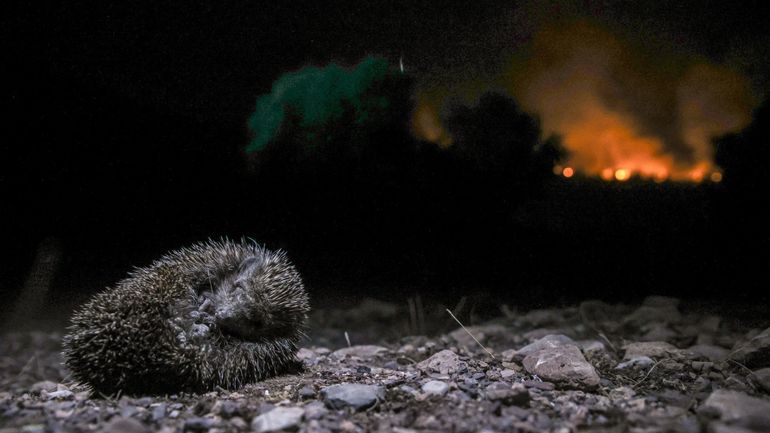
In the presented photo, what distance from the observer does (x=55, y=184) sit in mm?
4723

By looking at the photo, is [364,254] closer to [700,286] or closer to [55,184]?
[55,184]

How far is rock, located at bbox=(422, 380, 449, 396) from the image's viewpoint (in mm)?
3010

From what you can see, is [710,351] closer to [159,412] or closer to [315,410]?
[315,410]

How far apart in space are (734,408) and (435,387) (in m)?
1.62

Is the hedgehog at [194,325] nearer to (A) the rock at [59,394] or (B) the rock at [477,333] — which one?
(A) the rock at [59,394]

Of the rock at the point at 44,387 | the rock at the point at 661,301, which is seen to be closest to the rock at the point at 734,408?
the rock at the point at 661,301

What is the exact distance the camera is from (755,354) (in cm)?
355

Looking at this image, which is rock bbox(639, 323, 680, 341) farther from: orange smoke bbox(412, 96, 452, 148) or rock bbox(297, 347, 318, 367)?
rock bbox(297, 347, 318, 367)

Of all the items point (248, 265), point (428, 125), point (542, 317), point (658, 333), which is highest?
point (428, 125)

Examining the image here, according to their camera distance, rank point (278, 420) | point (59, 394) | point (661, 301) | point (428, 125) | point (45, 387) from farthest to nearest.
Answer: point (661, 301) → point (428, 125) → point (45, 387) → point (59, 394) → point (278, 420)

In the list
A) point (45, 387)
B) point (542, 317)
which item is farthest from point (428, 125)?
point (45, 387)

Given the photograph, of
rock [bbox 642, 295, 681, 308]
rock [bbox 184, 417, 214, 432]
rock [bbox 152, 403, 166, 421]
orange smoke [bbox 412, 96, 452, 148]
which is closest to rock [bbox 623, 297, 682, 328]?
rock [bbox 642, 295, 681, 308]

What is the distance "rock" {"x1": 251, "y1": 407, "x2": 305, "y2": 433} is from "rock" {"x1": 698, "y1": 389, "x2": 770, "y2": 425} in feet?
7.01

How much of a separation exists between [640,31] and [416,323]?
3779 millimetres
